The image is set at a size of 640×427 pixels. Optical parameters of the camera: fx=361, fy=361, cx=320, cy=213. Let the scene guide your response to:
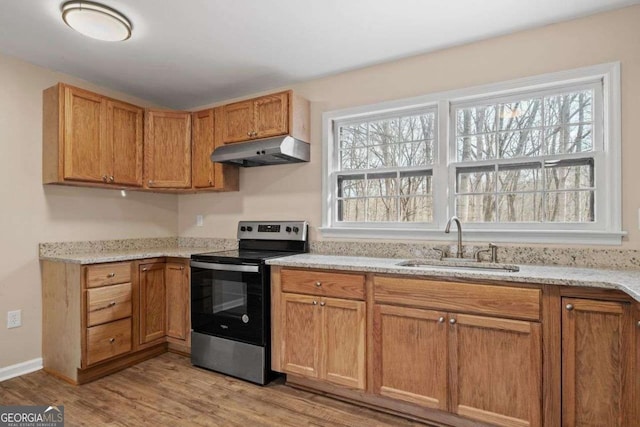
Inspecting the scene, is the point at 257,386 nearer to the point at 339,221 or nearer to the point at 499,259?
the point at 339,221

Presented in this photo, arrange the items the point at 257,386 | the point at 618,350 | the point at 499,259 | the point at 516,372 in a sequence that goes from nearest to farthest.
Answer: the point at 618,350
the point at 516,372
the point at 499,259
the point at 257,386

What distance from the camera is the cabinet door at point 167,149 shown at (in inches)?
134

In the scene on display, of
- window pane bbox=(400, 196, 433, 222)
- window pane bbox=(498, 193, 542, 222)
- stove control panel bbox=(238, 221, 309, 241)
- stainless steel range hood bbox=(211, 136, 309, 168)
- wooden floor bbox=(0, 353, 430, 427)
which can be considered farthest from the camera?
stove control panel bbox=(238, 221, 309, 241)

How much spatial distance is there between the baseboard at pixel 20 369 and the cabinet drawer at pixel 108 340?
60 centimetres

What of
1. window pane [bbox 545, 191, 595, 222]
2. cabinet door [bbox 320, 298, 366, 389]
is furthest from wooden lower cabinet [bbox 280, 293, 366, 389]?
window pane [bbox 545, 191, 595, 222]

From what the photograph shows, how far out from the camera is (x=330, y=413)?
2.25 meters

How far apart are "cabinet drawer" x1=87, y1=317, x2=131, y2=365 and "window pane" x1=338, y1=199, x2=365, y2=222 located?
6.42 feet

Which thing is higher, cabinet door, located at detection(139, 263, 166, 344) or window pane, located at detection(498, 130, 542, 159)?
window pane, located at detection(498, 130, 542, 159)

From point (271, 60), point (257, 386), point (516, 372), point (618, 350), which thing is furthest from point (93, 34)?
point (618, 350)

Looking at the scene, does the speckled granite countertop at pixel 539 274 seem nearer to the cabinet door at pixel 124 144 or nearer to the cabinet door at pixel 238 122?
the cabinet door at pixel 238 122

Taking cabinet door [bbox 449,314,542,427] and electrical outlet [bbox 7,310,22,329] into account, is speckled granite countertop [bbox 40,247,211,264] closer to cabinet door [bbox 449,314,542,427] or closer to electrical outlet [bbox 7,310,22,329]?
electrical outlet [bbox 7,310,22,329]

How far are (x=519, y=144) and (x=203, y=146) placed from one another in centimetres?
266

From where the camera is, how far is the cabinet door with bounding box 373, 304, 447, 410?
80.7 inches

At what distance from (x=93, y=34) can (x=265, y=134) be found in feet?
4.33
